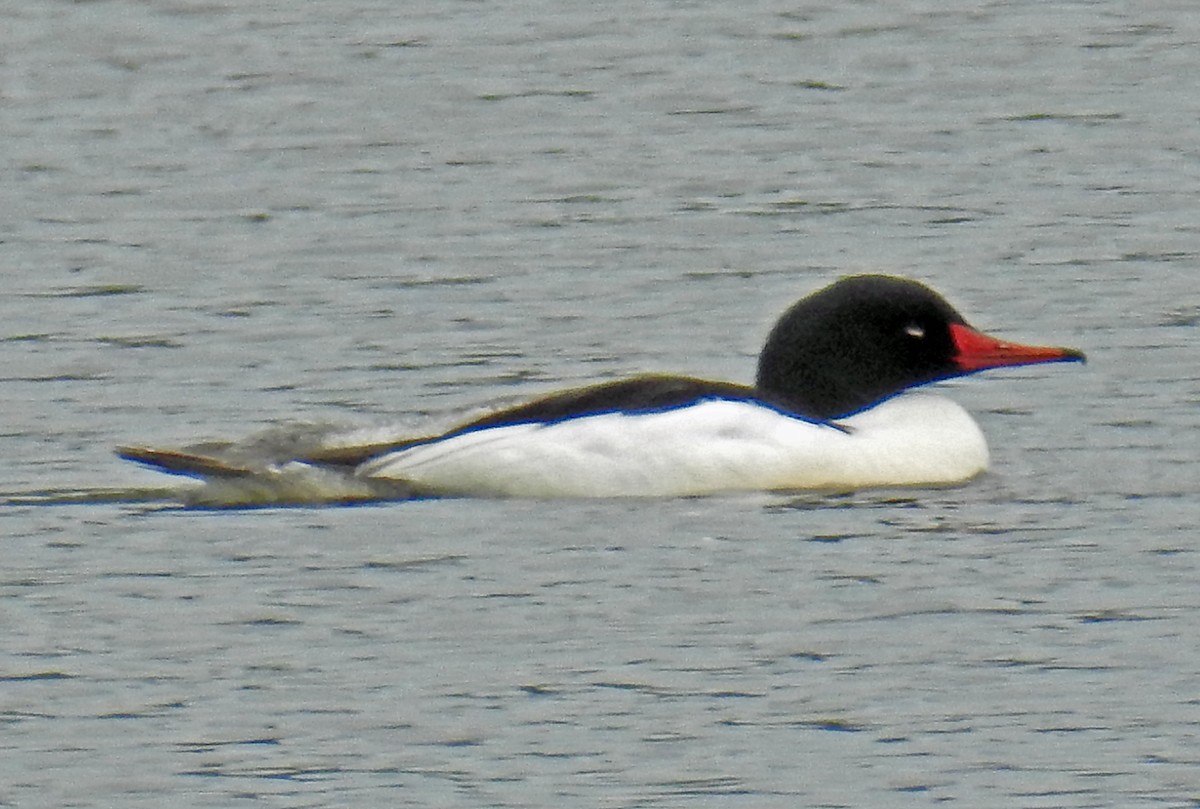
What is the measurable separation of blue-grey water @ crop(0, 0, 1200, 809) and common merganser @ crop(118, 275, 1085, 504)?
0.18 metres

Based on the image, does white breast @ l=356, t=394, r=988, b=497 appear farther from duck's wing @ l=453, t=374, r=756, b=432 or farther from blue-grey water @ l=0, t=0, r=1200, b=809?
blue-grey water @ l=0, t=0, r=1200, b=809

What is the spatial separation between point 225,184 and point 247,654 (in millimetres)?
9009

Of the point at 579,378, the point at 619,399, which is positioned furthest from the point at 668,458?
the point at 579,378

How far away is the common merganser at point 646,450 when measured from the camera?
44.4ft

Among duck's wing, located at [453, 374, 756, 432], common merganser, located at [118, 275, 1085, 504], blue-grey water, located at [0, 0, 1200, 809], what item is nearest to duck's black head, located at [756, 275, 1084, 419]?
common merganser, located at [118, 275, 1085, 504]

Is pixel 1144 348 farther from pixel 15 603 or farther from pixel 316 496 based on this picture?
pixel 15 603

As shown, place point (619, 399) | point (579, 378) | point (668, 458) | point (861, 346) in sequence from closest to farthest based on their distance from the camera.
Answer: point (668, 458), point (619, 399), point (861, 346), point (579, 378)

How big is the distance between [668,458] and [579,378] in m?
2.07

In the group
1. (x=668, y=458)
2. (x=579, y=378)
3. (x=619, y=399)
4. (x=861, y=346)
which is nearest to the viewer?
(x=668, y=458)

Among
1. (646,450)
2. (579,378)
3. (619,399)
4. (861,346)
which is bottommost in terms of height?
(579,378)

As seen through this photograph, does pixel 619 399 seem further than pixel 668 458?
Yes

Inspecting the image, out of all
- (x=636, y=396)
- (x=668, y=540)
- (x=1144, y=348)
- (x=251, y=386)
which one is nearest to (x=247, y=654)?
(x=668, y=540)

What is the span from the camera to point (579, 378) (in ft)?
51.1

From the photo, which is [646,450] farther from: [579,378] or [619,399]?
[579,378]
